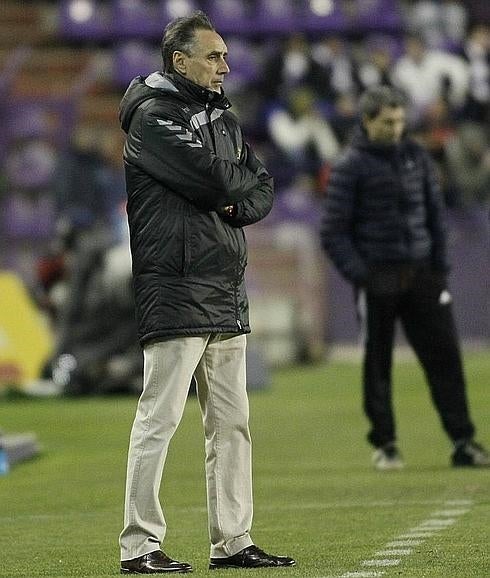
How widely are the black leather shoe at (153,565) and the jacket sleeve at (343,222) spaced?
438cm

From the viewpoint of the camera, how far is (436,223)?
10.3 meters

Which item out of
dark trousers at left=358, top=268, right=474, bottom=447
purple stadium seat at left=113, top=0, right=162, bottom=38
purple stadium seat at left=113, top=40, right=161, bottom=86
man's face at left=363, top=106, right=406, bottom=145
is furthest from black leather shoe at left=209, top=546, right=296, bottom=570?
purple stadium seat at left=113, top=0, right=162, bottom=38

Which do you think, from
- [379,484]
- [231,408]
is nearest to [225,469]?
[231,408]

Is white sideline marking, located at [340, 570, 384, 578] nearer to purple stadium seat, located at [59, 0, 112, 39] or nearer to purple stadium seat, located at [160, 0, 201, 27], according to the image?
purple stadium seat, located at [160, 0, 201, 27]

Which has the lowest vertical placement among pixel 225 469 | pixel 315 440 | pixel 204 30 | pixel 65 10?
pixel 315 440

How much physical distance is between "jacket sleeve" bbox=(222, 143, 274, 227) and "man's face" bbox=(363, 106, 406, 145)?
3.86 metres

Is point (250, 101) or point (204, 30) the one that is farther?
point (250, 101)

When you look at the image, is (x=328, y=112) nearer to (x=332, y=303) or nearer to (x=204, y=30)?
(x=332, y=303)

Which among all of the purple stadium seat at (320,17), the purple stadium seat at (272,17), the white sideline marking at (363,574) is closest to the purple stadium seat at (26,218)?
the purple stadium seat at (272,17)

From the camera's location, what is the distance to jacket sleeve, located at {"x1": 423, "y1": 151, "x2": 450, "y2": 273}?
403 inches

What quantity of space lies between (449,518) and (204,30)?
266cm

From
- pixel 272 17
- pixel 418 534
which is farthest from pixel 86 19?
pixel 418 534

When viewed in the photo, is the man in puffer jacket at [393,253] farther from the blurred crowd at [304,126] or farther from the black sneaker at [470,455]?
the blurred crowd at [304,126]

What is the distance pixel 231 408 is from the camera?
20.3 feet
